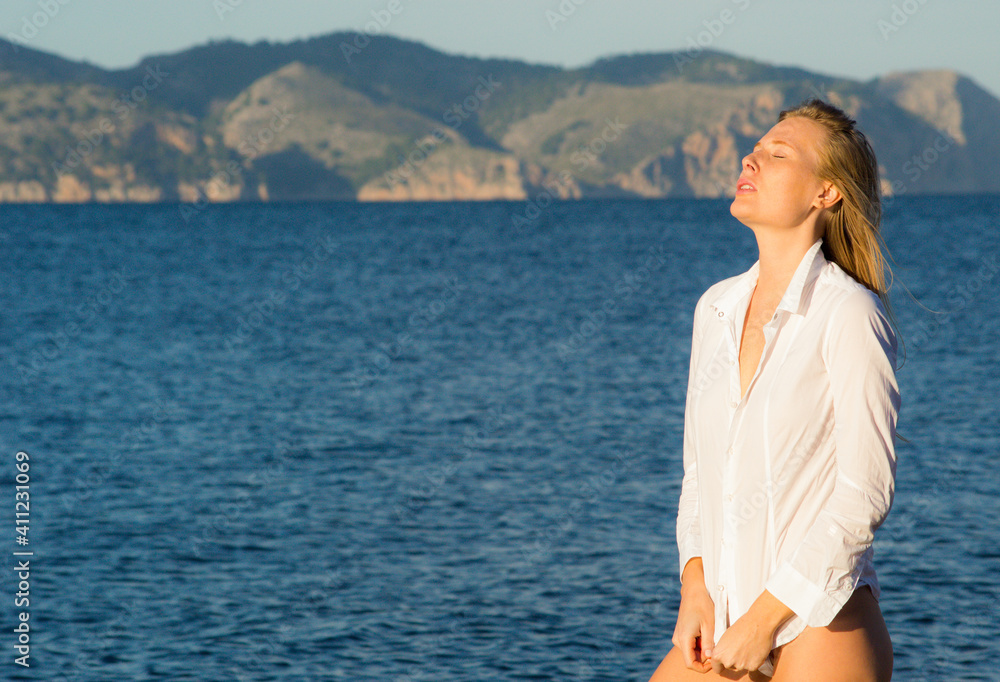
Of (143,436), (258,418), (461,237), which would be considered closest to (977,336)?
(258,418)

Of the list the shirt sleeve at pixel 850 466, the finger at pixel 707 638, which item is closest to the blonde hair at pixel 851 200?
the shirt sleeve at pixel 850 466

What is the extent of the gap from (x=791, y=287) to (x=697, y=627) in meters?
1.04

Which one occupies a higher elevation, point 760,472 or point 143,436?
point 760,472

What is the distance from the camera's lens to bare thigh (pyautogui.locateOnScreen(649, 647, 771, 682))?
2914mm

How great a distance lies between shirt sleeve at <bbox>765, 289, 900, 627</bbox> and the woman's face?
1.28ft

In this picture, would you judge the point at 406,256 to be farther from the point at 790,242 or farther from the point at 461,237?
the point at 790,242

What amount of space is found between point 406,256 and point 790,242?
67677 mm

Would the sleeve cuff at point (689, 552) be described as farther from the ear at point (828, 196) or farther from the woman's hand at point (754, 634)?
the ear at point (828, 196)

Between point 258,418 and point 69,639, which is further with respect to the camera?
point 258,418

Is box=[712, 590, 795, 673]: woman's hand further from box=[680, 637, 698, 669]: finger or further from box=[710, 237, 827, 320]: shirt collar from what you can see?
box=[710, 237, 827, 320]: shirt collar

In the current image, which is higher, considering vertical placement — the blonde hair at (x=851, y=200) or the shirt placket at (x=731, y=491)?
the blonde hair at (x=851, y=200)

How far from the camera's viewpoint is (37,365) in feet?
90.2

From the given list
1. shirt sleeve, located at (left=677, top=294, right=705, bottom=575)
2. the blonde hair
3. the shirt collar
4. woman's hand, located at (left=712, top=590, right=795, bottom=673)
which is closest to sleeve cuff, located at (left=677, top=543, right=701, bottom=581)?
shirt sleeve, located at (left=677, top=294, right=705, bottom=575)

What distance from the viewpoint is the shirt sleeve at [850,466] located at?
2.64m
